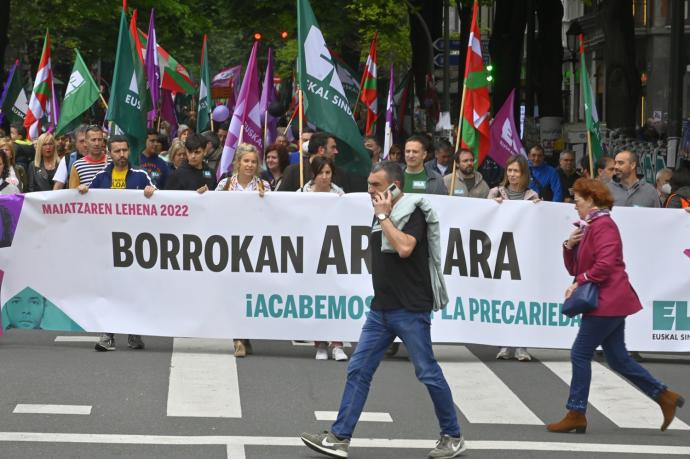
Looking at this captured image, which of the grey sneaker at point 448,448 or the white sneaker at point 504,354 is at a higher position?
the grey sneaker at point 448,448

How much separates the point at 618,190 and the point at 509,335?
1749 millimetres

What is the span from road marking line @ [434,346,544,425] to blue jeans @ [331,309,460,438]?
1.28 meters

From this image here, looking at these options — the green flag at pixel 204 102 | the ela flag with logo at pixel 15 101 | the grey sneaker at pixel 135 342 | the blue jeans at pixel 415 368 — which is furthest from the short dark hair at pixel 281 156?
the ela flag with logo at pixel 15 101

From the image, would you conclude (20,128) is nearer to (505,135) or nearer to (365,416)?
(505,135)

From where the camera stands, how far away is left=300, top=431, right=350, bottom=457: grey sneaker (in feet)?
28.0

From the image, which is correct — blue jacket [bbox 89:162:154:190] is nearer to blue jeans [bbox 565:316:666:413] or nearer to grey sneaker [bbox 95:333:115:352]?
grey sneaker [bbox 95:333:115:352]

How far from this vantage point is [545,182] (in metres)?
17.0

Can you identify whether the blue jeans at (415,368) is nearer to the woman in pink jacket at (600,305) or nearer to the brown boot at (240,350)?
the woman in pink jacket at (600,305)

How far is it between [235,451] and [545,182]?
8.99m

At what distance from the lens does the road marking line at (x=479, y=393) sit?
397 inches

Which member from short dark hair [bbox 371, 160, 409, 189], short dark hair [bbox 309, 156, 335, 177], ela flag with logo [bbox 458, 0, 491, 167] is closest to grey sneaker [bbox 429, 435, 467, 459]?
short dark hair [bbox 371, 160, 409, 189]

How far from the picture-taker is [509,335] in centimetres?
1248

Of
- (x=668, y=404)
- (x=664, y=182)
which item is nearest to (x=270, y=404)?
(x=668, y=404)

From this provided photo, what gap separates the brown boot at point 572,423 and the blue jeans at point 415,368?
1.10 m
